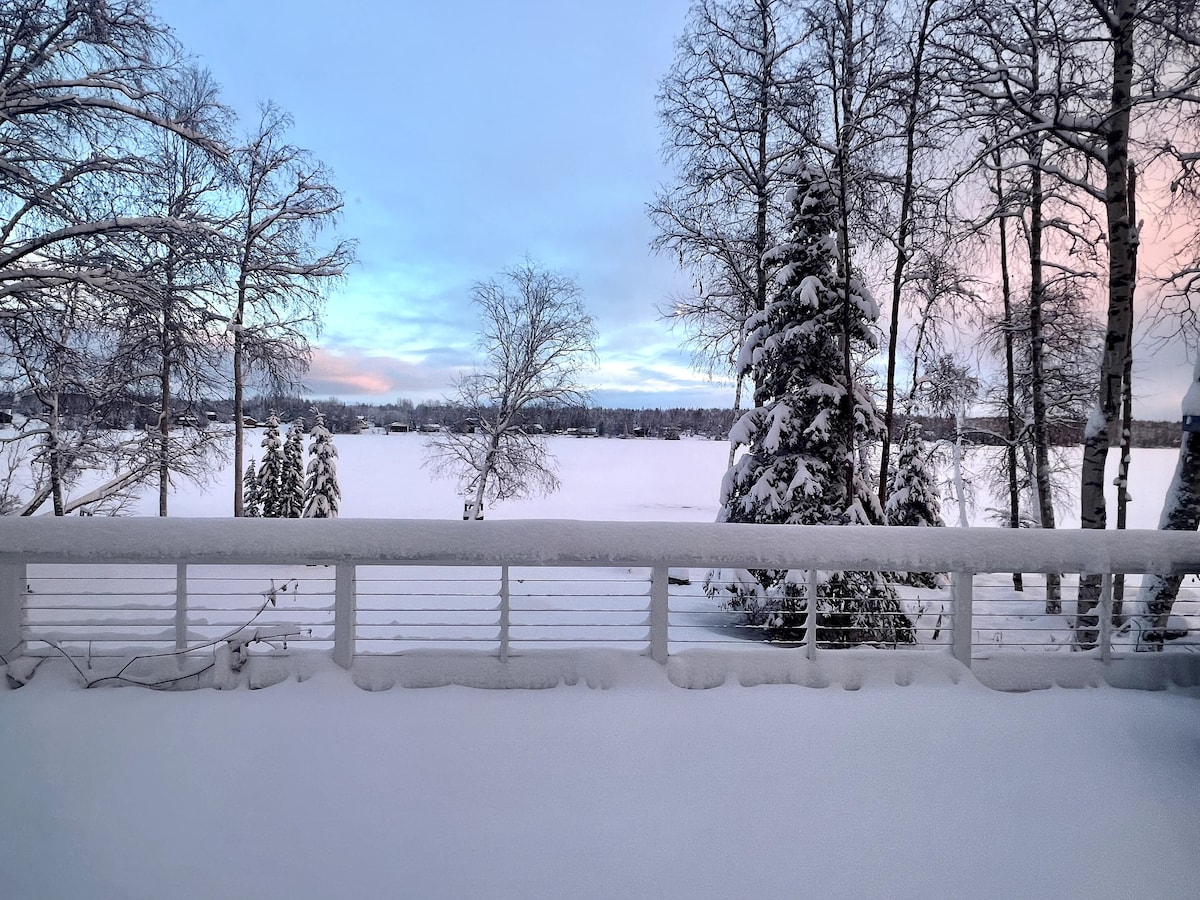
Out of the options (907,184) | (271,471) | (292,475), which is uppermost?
(907,184)

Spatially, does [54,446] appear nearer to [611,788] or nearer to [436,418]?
[611,788]

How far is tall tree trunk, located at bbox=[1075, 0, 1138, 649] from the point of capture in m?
5.54

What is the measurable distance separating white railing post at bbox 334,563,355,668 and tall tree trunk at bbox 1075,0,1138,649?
631cm

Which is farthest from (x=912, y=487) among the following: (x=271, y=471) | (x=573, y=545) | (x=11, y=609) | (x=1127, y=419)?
(x=271, y=471)

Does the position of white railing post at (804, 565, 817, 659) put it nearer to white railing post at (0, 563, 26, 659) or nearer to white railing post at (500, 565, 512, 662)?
white railing post at (500, 565, 512, 662)

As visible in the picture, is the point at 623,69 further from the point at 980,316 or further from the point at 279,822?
the point at 279,822

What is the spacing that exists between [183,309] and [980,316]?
42.3 feet

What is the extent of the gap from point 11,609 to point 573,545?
376 centimetres

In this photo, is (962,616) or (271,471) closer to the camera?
(962,616)

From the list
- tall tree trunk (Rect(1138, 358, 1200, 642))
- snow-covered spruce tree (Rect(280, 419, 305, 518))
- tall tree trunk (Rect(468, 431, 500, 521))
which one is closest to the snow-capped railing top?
tall tree trunk (Rect(1138, 358, 1200, 642))

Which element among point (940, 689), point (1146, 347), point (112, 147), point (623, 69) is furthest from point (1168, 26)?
point (112, 147)

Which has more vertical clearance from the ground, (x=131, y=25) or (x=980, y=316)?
(x=131, y=25)

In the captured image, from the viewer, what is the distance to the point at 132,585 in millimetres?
11336

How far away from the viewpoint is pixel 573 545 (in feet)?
13.0
